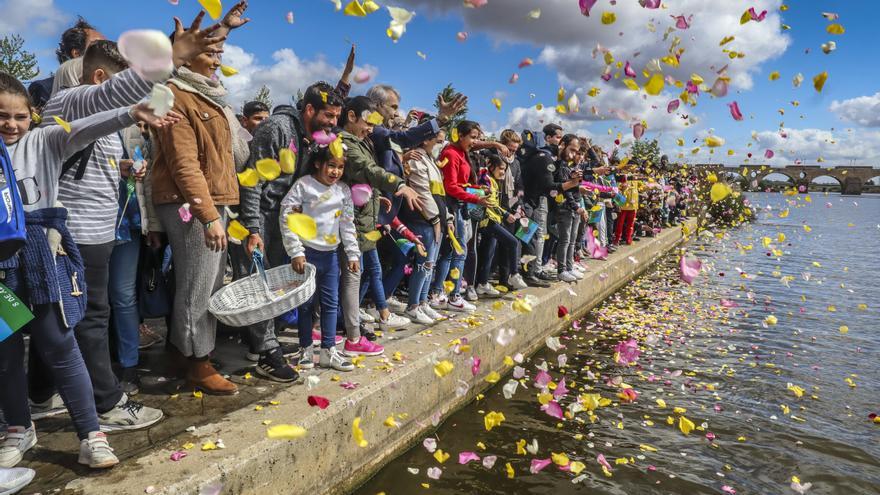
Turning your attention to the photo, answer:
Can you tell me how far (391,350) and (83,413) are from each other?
1990 millimetres

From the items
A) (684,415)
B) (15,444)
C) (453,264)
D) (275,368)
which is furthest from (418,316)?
(15,444)

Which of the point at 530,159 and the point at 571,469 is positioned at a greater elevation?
the point at 530,159

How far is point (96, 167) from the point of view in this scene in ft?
8.36

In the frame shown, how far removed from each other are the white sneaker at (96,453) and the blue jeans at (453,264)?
139 inches

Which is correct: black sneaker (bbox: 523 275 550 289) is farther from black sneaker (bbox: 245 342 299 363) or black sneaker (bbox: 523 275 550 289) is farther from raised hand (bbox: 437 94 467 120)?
black sneaker (bbox: 245 342 299 363)

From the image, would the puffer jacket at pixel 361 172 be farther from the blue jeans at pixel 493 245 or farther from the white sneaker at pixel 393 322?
the blue jeans at pixel 493 245

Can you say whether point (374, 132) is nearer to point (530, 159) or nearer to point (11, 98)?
point (11, 98)

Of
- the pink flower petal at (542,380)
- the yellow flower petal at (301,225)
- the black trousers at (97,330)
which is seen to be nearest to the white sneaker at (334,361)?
the yellow flower petal at (301,225)

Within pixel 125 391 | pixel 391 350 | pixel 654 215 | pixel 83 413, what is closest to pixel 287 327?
pixel 391 350

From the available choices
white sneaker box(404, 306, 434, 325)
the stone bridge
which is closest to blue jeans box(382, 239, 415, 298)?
white sneaker box(404, 306, 434, 325)

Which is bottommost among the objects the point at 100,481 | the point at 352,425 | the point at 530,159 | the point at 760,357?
the point at 760,357

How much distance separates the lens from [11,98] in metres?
2.12

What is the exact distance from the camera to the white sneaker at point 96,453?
214 cm

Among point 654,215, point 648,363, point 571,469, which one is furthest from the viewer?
point 654,215
